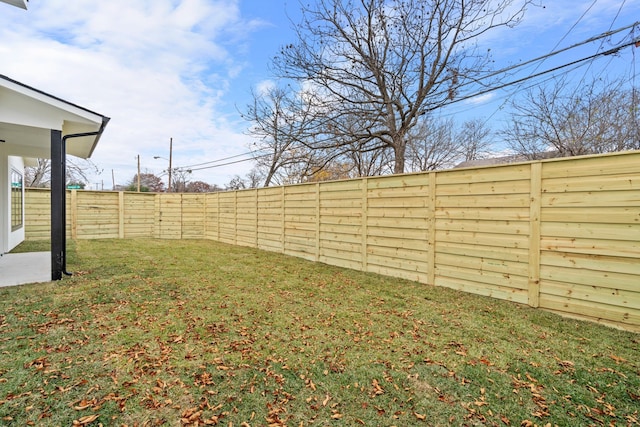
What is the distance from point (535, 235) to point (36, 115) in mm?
7272

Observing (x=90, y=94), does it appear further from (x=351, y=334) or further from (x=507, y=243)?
(x=507, y=243)

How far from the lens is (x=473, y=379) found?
2.26m

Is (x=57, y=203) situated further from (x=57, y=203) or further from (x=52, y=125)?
(x=52, y=125)

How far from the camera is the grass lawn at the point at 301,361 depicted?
6.21ft

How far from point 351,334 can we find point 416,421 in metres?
1.27

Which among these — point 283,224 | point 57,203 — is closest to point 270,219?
point 283,224

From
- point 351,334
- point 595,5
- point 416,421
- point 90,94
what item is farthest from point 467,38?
point 90,94

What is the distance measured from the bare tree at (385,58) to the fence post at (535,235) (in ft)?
14.7

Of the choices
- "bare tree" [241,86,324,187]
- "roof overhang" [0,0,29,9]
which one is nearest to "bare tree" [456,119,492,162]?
"bare tree" [241,86,324,187]

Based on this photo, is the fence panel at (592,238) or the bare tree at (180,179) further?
the bare tree at (180,179)

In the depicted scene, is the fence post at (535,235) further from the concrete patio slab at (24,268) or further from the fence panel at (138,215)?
the fence panel at (138,215)

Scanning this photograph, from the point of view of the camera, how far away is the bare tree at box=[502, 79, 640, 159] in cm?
938

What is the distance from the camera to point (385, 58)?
25.4 ft

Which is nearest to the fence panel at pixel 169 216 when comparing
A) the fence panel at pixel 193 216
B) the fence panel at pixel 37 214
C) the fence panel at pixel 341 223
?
the fence panel at pixel 193 216
